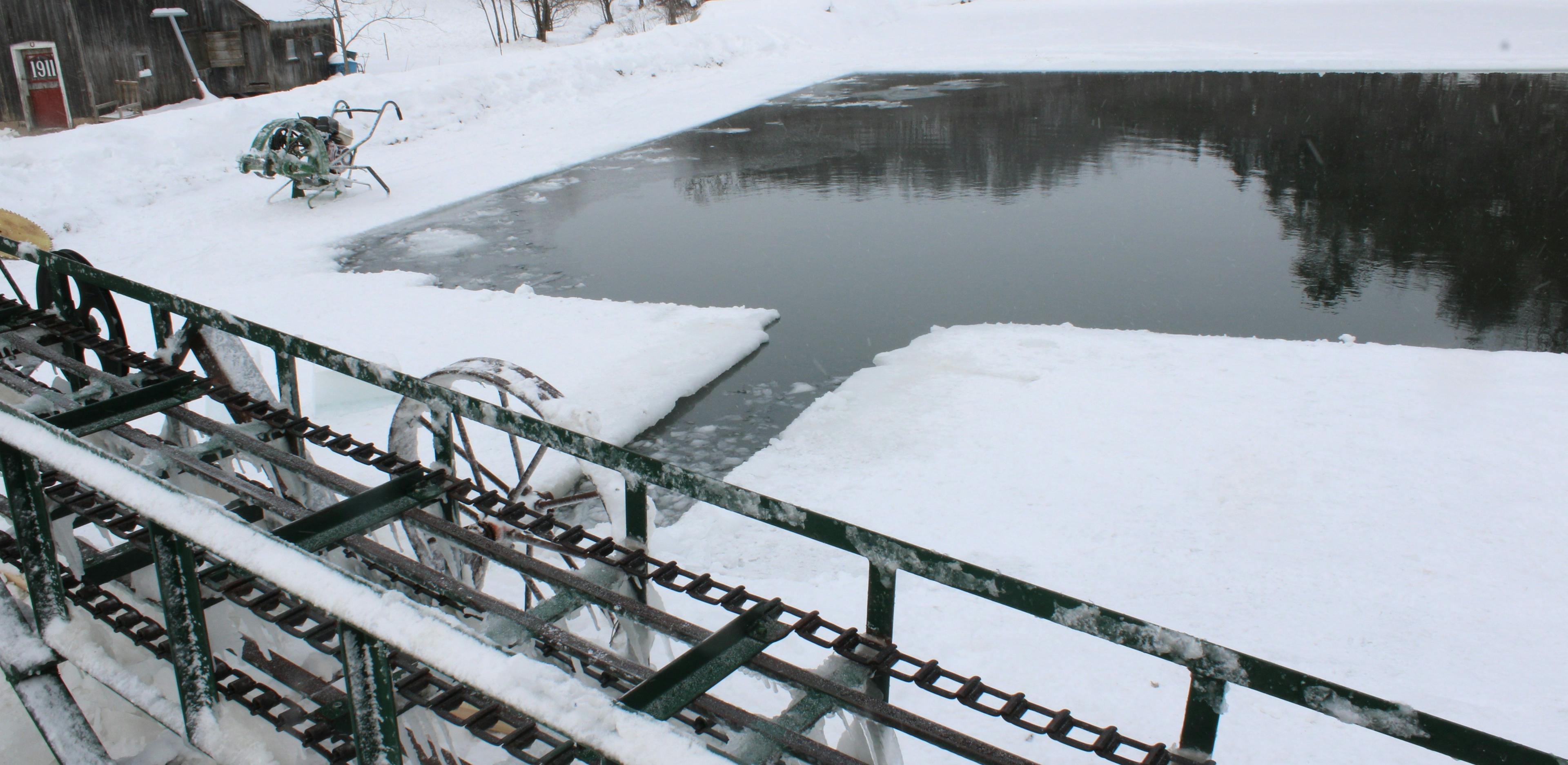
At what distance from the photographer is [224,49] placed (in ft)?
80.6

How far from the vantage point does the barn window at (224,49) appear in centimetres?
2442

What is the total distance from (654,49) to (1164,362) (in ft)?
62.4

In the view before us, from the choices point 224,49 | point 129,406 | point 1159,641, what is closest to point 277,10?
point 224,49

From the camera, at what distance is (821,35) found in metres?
29.9

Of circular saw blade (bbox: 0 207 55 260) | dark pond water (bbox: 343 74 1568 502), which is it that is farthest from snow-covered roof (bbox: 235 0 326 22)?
circular saw blade (bbox: 0 207 55 260)

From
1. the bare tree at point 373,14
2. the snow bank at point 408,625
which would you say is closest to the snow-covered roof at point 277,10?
the bare tree at point 373,14

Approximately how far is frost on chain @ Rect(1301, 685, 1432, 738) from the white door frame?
2534 centimetres

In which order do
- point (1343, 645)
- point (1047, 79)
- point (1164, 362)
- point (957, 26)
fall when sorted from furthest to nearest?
1. point (957, 26)
2. point (1047, 79)
3. point (1164, 362)
4. point (1343, 645)

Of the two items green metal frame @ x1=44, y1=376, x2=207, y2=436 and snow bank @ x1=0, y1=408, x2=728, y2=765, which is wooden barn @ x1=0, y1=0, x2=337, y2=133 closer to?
green metal frame @ x1=44, y1=376, x2=207, y2=436

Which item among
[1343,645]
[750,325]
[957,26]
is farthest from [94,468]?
[957,26]

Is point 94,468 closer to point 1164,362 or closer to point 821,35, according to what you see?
point 1164,362

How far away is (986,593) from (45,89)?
82.6ft

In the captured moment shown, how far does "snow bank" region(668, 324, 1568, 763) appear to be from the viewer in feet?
12.1

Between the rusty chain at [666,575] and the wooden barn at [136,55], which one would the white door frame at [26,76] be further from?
the rusty chain at [666,575]
